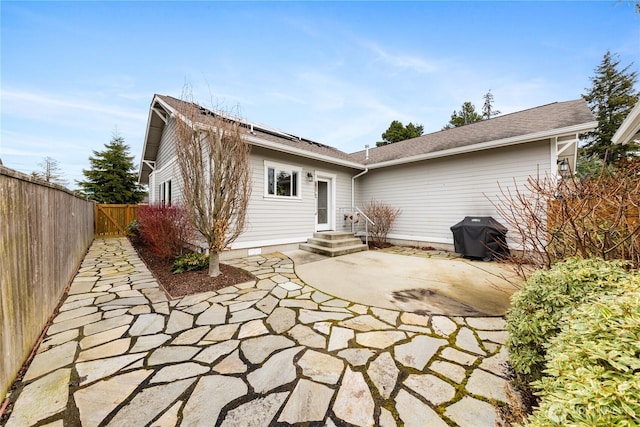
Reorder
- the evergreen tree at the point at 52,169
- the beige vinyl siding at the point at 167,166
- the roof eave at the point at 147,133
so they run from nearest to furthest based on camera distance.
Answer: the roof eave at the point at 147,133, the beige vinyl siding at the point at 167,166, the evergreen tree at the point at 52,169

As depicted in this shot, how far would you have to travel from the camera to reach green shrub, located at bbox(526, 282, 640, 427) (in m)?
0.80

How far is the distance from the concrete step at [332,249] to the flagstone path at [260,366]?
3.34 m

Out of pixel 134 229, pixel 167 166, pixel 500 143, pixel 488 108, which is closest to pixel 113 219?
pixel 134 229

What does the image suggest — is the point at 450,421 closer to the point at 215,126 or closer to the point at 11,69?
the point at 215,126

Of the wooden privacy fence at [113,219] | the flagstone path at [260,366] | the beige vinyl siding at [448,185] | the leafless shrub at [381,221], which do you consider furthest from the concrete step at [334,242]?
the wooden privacy fence at [113,219]

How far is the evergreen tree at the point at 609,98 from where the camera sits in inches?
654

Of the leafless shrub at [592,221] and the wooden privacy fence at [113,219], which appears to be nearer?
the leafless shrub at [592,221]

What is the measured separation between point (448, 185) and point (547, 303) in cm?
644

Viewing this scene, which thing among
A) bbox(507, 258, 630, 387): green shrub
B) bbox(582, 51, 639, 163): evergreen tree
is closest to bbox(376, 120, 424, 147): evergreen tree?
bbox(582, 51, 639, 163): evergreen tree

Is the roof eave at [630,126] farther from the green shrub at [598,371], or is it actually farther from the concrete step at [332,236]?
the concrete step at [332,236]

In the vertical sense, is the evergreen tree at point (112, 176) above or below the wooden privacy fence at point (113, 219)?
above

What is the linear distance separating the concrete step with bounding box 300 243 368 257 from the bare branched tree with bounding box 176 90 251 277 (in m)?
3.16

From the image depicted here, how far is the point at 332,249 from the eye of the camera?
22.5ft

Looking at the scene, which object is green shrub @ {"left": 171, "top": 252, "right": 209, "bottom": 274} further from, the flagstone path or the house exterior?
the flagstone path
